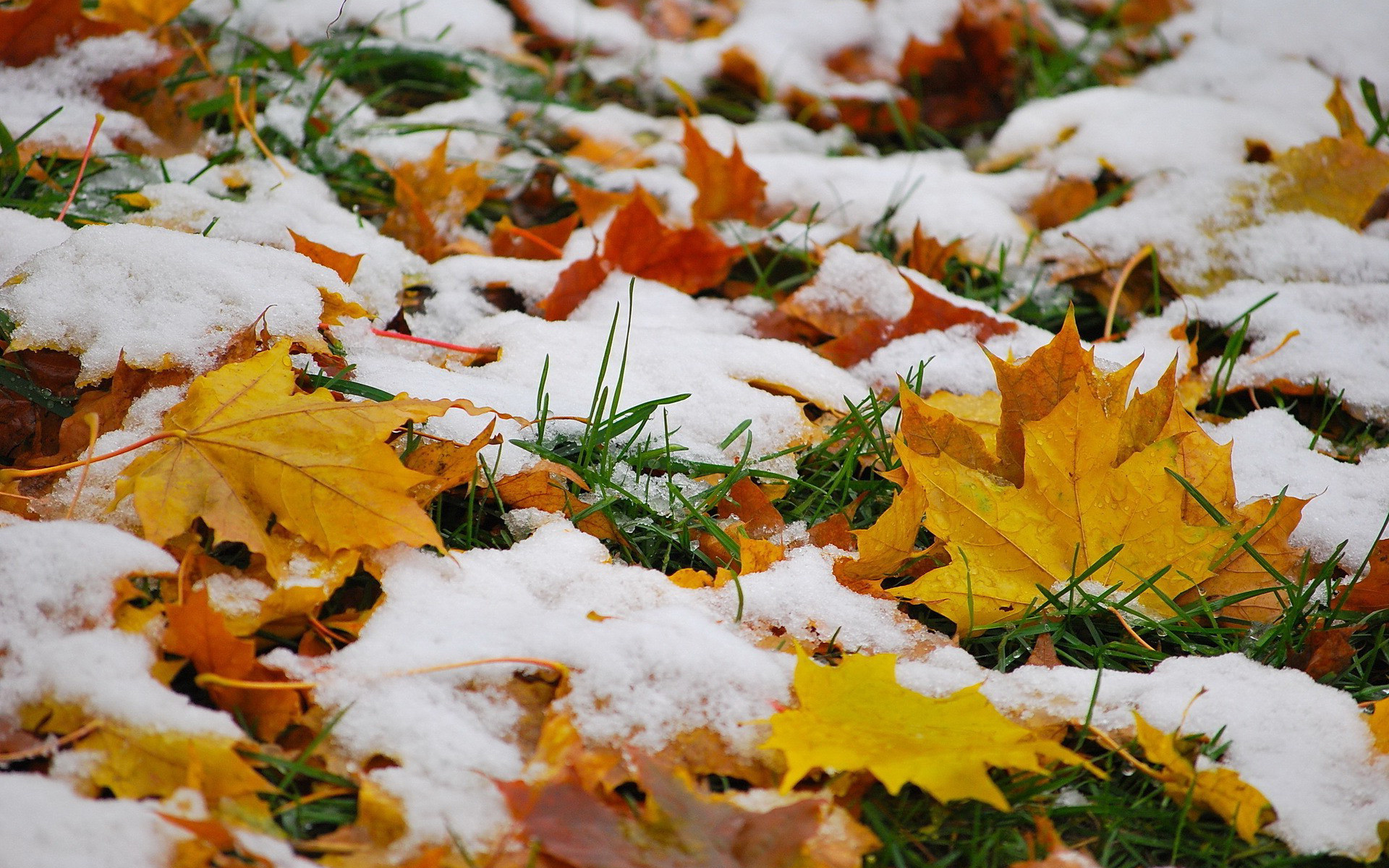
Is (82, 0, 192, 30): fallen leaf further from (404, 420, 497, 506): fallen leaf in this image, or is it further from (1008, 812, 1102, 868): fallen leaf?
(1008, 812, 1102, 868): fallen leaf

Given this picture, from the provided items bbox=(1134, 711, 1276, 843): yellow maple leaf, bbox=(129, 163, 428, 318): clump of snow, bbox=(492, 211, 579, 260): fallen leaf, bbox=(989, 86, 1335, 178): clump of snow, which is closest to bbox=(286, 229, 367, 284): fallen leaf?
bbox=(129, 163, 428, 318): clump of snow

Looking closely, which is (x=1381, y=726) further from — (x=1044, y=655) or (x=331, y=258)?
(x=331, y=258)

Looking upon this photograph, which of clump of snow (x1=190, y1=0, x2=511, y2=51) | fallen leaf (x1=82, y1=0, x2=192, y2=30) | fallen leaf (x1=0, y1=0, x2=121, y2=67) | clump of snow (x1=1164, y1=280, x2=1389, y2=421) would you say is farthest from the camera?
clump of snow (x1=190, y1=0, x2=511, y2=51)

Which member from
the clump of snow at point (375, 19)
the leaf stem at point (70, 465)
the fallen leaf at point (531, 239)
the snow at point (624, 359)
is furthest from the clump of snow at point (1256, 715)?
the clump of snow at point (375, 19)

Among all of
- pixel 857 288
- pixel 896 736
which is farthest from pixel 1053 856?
pixel 857 288

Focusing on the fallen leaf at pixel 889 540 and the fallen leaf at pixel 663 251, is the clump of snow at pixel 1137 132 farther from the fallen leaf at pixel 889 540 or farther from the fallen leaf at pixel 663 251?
the fallen leaf at pixel 889 540
